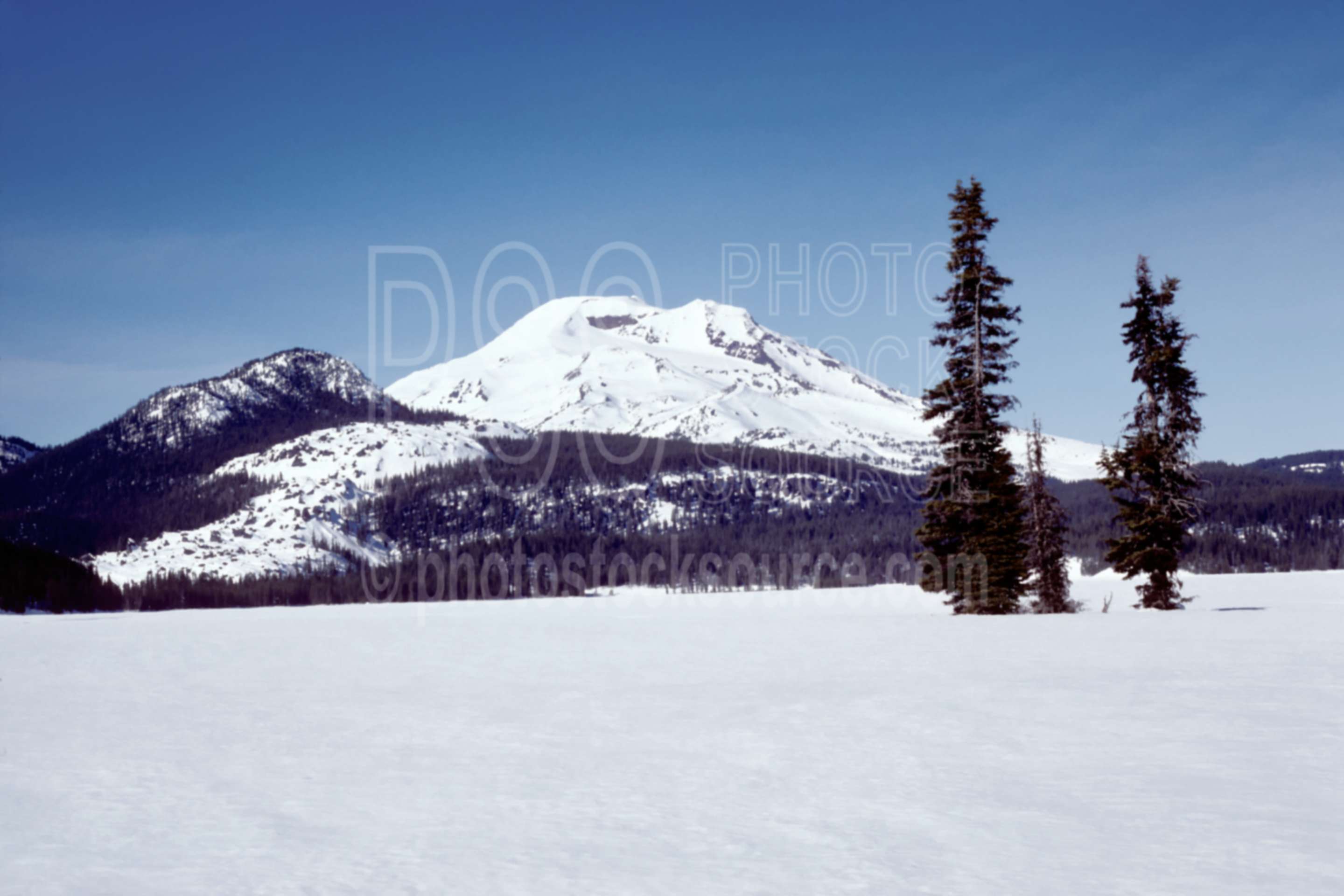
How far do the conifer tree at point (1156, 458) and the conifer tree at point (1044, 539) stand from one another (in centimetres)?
540

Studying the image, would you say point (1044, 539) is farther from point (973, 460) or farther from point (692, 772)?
point (692, 772)

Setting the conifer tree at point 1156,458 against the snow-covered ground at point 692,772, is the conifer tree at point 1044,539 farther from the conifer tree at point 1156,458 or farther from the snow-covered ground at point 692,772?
the snow-covered ground at point 692,772

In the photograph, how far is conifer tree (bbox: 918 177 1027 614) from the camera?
42.8 m

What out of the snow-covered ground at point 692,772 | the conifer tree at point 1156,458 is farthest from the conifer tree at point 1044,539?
the snow-covered ground at point 692,772

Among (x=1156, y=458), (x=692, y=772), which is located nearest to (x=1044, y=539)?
(x=1156, y=458)

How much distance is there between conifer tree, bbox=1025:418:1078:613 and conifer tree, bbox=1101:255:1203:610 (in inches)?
213

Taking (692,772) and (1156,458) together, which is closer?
(692,772)

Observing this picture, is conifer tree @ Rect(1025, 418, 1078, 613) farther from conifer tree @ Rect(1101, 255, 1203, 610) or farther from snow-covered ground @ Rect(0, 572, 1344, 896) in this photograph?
snow-covered ground @ Rect(0, 572, 1344, 896)

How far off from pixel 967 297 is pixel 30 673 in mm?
37674

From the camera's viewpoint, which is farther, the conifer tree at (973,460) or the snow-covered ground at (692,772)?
→ the conifer tree at (973,460)

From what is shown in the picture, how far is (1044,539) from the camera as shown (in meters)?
51.5

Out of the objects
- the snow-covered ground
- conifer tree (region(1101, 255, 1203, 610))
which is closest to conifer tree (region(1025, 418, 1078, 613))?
conifer tree (region(1101, 255, 1203, 610))

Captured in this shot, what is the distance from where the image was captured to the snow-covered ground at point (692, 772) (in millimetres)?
11008

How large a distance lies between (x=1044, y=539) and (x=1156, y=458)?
8936 mm
